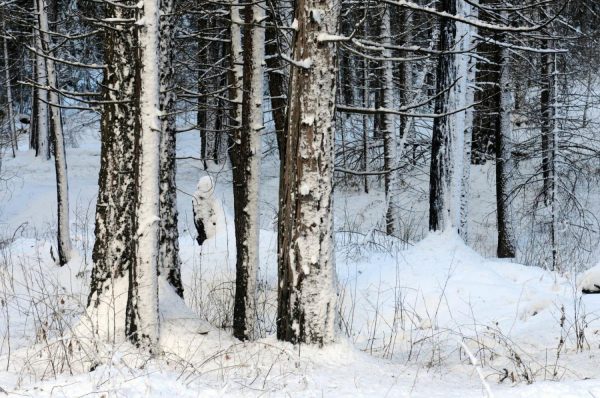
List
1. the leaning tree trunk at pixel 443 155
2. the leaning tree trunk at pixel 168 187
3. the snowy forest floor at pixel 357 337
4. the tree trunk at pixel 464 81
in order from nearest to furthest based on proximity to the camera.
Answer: the snowy forest floor at pixel 357 337
the leaning tree trunk at pixel 168 187
the leaning tree trunk at pixel 443 155
the tree trunk at pixel 464 81

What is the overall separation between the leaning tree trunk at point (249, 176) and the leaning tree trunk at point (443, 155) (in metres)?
4.09

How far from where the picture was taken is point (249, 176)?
6809 mm

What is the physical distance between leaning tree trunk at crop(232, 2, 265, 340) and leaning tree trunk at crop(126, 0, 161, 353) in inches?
75.6

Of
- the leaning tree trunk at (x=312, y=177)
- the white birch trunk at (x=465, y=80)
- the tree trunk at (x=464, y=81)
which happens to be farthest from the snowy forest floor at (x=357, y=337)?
the white birch trunk at (x=465, y=80)

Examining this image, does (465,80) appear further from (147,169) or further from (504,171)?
(147,169)

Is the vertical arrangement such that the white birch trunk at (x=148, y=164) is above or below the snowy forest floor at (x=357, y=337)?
above

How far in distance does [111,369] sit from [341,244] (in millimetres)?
6987

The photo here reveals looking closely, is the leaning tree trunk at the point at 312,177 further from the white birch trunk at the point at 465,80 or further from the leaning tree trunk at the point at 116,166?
the white birch trunk at the point at 465,80

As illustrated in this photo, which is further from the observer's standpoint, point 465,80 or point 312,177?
point 465,80

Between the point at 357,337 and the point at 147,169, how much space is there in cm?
298

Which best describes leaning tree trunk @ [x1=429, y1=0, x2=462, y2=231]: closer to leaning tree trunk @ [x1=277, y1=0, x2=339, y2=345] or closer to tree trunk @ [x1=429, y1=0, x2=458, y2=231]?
tree trunk @ [x1=429, y1=0, x2=458, y2=231]

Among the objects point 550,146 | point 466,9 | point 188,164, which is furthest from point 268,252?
point 188,164

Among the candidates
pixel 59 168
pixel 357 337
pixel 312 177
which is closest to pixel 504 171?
pixel 357 337

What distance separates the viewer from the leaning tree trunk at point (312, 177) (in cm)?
477
